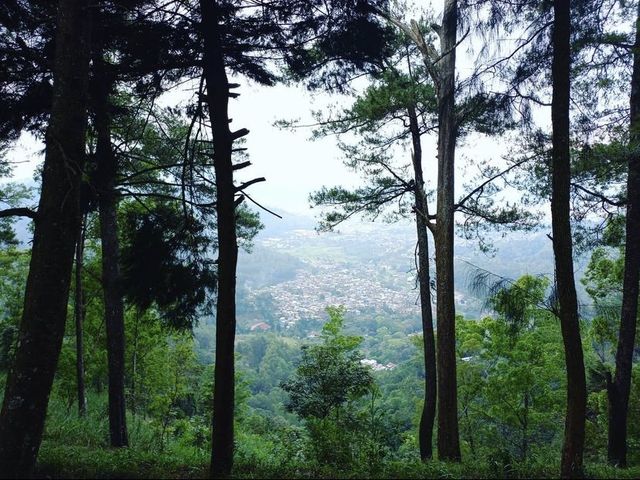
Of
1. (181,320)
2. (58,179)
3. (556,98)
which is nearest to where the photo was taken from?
(58,179)

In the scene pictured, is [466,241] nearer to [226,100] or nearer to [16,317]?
[226,100]

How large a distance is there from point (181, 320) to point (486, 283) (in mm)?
3591

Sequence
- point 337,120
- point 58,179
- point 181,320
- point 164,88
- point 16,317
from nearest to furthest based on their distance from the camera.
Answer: point 58,179, point 181,320, point 164,88, point 337,120, point 16,317

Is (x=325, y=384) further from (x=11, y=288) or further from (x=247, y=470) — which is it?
(x=11, y=288)

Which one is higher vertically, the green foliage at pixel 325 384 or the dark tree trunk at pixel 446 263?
the dark tree trunk at pixel 446 263

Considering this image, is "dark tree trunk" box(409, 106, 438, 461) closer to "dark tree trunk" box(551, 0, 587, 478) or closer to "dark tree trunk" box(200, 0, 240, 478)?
"dark tree trunk" box(551, 0, 587, 478)

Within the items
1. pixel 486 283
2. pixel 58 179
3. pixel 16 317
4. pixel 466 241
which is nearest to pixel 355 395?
pixel 466 241

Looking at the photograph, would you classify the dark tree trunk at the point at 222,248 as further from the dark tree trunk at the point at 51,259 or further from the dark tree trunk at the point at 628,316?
the dark tree trunk at the point at 628,316

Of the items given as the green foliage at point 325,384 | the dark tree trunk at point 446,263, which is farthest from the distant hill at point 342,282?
the dark tree trunk at point 446,263

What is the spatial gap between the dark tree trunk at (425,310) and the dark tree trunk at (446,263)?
0.72m

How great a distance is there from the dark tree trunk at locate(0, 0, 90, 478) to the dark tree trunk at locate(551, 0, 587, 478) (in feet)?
→ 14.1

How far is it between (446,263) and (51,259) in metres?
5.39

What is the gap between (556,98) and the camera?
13.4ft

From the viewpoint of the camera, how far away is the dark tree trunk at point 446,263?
6.04 meters
